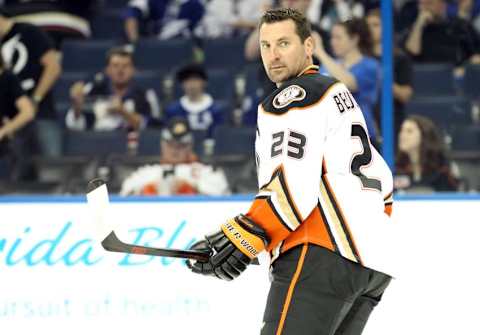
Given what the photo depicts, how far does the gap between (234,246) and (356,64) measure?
2.55m

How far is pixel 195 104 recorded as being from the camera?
256 inches

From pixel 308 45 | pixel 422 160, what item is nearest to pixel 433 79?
pixel 422 160

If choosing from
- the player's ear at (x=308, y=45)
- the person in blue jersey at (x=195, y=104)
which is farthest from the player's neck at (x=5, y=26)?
the player's ear at (x=308, y=45)

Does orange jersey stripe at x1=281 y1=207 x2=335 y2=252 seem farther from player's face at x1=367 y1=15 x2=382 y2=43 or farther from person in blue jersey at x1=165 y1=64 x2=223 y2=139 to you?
person in blue jersey at x1=165 y1=64 x2=223 y2=139

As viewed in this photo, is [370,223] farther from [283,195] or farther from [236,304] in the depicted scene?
[236,304]

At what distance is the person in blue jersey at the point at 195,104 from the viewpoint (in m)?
6.42

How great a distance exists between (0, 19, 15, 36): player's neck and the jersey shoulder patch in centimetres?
378

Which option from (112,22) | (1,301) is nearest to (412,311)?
(1,301)

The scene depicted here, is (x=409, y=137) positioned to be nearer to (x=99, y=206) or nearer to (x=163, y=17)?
(x=99, y=206)

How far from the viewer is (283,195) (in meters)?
2.82

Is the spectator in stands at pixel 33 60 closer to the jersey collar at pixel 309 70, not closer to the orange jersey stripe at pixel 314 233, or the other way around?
the jersey collar at pixel 309 70

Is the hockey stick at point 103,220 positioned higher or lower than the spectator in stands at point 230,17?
lower

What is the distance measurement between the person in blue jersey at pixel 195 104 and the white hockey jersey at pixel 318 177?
3451mm

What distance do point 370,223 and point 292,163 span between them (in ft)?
0.89
